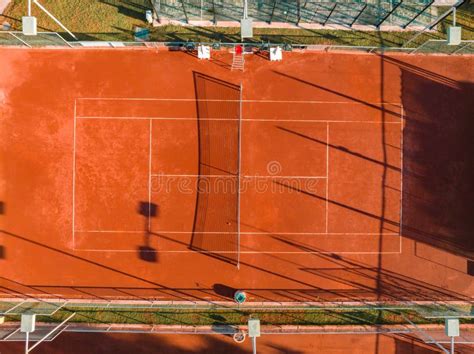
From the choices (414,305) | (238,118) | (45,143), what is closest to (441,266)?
(414,305)

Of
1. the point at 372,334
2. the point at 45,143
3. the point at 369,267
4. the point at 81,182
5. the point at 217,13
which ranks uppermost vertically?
the point at 217,13

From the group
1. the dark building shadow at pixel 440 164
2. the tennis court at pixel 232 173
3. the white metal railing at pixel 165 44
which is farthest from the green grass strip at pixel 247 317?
the white metal railing at pixel 165 44

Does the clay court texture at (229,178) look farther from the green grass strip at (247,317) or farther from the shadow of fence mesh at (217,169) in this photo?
the green grass strip at (247,317)

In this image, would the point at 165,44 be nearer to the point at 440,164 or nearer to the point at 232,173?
the point at 232,173

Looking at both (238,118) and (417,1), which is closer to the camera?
(417,1)

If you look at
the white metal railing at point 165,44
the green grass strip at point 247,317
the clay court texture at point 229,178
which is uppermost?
the white metal railing at point 165,44

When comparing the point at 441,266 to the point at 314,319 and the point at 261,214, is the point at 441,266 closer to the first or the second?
the point at 314,319

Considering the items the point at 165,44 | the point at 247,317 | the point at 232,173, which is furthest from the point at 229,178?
the point at 165,44

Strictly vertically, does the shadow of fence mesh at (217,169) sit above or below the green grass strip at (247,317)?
above
